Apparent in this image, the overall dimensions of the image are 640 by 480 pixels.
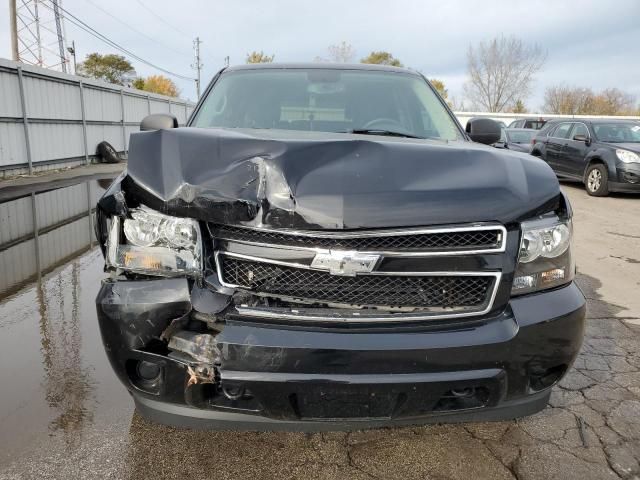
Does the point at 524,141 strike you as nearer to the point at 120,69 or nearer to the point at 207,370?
the point at 207,370

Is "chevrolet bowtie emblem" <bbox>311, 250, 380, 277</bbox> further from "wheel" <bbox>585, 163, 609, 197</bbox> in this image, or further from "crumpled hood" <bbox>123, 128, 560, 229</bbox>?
"wheel" <bbox>585, 163, 609, 197</bbox>

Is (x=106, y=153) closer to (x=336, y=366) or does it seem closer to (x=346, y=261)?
(x=346, y=261)

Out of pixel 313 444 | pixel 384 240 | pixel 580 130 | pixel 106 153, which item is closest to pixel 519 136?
pixel 580 130

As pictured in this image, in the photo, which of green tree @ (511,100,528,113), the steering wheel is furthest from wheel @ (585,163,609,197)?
green tree @ (511,100,528,113)

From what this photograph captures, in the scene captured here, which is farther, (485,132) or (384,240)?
(485,132)

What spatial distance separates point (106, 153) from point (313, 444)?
698 inches

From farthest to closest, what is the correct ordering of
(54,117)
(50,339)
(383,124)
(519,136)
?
(519,136) → (54,117) → (50,339) → (383,124)

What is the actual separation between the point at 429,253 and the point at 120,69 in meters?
57.1

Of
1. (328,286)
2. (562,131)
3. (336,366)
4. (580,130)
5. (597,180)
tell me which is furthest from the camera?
(562,131)

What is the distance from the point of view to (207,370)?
175 cm

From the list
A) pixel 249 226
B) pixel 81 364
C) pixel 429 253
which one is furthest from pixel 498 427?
pixel 81 364

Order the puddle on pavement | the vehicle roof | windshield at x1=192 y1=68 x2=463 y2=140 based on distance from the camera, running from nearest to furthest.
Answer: the puddle on pavement, windshield at x1=192 y1=68 x2=463 y2=140, the vehicle roof

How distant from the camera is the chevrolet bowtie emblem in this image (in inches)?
69.9

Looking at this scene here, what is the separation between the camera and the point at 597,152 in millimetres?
11211
